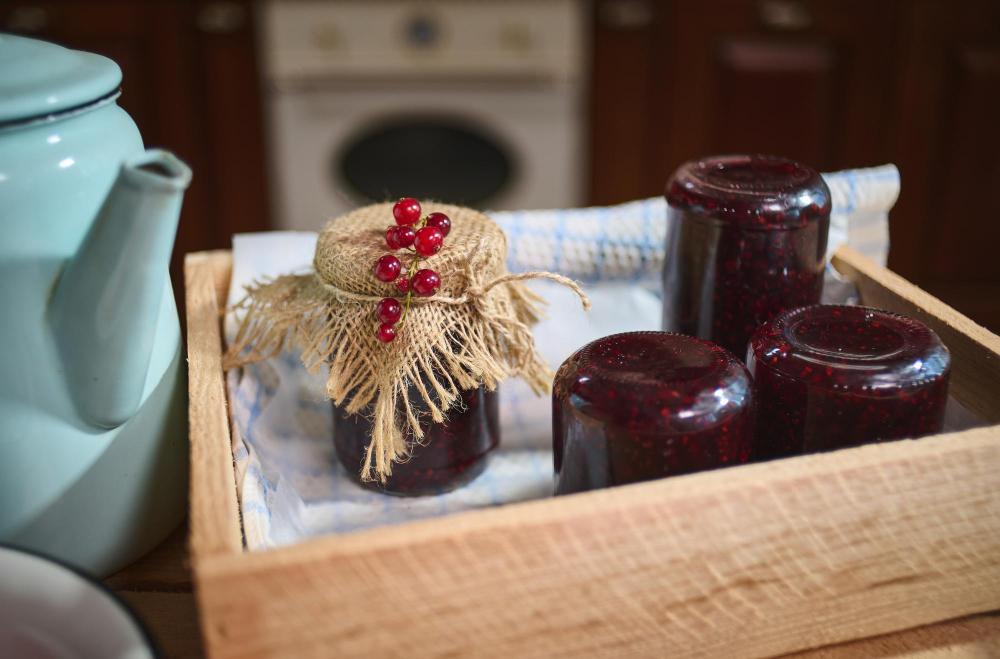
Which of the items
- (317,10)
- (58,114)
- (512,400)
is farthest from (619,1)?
(58,114)

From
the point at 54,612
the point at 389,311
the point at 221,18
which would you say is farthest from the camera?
the point at 221,18

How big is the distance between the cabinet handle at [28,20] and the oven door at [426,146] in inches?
13.2

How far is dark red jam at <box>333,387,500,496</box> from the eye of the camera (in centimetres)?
38

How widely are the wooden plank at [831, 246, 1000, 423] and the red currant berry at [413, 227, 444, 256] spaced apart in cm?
24

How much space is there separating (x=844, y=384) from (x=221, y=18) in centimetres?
109

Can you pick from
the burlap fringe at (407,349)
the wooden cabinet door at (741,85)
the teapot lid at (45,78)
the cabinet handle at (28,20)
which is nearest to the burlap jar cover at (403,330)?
the burlap fringe at (407,349)

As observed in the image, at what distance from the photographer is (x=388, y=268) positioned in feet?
1.12

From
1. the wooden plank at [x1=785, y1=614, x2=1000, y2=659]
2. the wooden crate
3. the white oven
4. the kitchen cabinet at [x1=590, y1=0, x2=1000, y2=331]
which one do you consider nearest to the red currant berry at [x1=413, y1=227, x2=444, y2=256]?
the wooden crate

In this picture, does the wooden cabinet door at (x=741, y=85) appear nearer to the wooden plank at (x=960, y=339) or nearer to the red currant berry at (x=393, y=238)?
the wooden plank at (x=960, y=339)

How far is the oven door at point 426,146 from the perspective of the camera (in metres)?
1.21

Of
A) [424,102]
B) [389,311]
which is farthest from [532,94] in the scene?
[389,311]

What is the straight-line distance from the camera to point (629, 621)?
0.93 feet

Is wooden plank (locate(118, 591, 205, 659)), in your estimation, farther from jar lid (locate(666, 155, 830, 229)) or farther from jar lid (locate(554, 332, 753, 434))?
jar lid (locate(666, 155, 830, 229))

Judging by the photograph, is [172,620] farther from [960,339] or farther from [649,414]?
[960,339]
